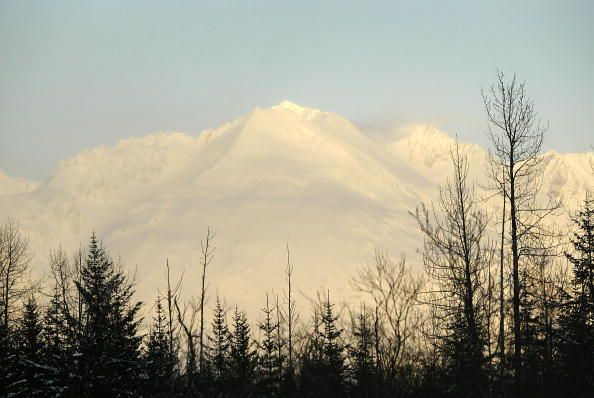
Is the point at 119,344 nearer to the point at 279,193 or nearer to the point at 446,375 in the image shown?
the point at 446,375

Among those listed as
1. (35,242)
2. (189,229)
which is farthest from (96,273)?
(35,242)

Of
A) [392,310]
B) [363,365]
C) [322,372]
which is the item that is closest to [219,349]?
[322,372]

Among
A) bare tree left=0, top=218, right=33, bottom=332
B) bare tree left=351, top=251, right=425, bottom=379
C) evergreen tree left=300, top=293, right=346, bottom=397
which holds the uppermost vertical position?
bare tree left=0, top=218, right=33, bottom=332

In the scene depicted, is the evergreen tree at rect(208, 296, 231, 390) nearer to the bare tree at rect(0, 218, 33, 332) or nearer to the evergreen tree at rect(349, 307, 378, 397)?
the evergreen tree at rect(349, 307, 378, 397)

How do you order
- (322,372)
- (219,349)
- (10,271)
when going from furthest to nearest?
(10,271) → (219,349) → (322,372)

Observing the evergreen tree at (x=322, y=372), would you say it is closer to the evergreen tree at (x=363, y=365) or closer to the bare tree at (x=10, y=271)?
the evergreen tree at (x=363, y=365)

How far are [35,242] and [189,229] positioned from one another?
168 ft

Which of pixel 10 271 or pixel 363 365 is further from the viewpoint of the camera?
pixel 10 271

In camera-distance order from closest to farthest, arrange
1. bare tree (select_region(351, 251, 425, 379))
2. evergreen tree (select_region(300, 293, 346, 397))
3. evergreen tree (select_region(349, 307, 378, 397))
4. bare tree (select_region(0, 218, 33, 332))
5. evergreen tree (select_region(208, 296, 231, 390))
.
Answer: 1. bare tree (select_region(351, 251, 425, 379))
2. evergreen tree (select_region(349, 307, 378, 397))
3. evergreen tree (select_region(300, 293, 346, 397))
4. evergreen tree (select_region(208, 296, 231, 390))
5. bare tree (select_region(0, 218, 33, 332))

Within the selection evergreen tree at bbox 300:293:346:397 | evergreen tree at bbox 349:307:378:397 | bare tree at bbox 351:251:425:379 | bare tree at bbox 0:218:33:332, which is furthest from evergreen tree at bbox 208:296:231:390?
bare tree at bbox 351:251:425:379

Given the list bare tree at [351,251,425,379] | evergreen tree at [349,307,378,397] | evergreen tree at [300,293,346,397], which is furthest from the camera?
evergreen tree at [300,293,346,397]

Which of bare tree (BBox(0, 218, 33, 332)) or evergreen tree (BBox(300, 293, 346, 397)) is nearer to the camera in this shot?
evergreen tree (BBox(300, 293, 346, 397))

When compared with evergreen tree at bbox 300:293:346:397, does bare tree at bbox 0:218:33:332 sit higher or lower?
higher

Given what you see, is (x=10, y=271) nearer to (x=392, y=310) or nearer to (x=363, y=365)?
(x=363, y=365)
